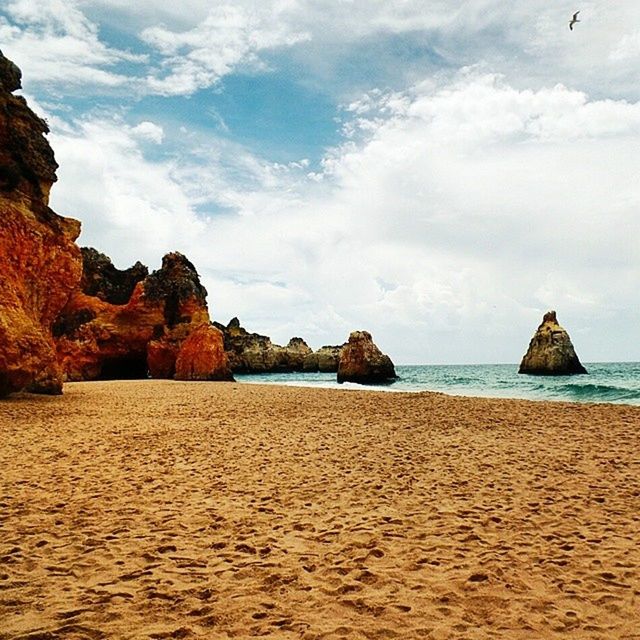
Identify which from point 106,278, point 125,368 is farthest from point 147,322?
point 106,278

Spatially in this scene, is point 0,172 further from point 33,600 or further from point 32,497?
point 33,600

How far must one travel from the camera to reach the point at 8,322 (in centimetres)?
1572

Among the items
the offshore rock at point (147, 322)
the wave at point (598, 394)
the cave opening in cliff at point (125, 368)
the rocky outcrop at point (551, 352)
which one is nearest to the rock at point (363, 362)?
the offshore rock at point (147, 322)

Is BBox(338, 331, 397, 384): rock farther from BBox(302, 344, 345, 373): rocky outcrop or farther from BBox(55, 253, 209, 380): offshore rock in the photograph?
BBox(302, 344, 345, 373): rocky outcrop

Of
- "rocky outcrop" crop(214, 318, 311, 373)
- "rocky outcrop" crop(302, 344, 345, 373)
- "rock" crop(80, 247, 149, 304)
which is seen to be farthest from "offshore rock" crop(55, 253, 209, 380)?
"rocky outcrop" crop(302, 344, 345, 373)

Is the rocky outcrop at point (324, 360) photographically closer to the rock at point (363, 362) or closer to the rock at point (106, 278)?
the rock at point (363, 362)

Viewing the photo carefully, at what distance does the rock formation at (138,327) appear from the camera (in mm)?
39688

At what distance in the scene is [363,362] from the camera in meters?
51.6

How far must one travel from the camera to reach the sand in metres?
4.03

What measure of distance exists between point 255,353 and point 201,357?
4512cm

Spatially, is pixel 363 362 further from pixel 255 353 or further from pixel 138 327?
pixel 255 353

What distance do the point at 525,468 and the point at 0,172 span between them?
64.6 ft

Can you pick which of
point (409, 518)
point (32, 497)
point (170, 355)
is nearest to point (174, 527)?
point (32, 497)

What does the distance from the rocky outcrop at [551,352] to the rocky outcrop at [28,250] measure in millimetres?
50732
